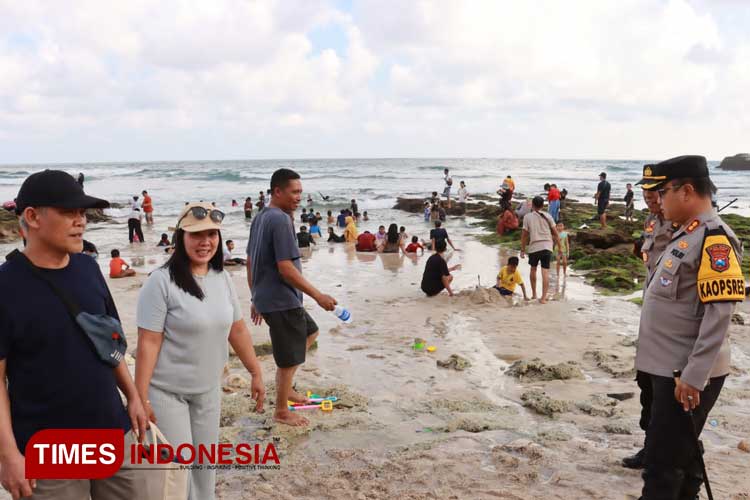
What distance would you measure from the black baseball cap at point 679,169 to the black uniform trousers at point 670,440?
3.42 feet

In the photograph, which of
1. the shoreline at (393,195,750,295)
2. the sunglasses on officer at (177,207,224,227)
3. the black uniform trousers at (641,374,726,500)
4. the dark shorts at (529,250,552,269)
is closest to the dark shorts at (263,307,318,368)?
the sunglasses on officer at (177,207,224,227)

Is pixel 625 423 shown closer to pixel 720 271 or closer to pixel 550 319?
pixel 720 271

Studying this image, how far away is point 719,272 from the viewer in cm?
263

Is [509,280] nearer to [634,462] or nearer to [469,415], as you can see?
[469,415]

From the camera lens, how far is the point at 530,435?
444cm

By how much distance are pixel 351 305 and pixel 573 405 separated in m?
5.35

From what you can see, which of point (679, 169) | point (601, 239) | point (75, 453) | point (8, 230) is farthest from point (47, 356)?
point (8, 230)

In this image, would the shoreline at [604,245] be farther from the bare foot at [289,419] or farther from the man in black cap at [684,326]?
the man in black cap at [684,326]

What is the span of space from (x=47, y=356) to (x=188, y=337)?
0.76m

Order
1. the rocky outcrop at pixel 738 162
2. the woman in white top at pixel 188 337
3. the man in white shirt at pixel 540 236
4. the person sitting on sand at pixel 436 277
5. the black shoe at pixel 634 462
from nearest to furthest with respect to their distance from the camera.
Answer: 1. the woman in white top at pixel 188 337
2. the black shoe at pixel 634 462
3. the man in white shirt at pixel 540 236
4. the person sitting on sand at pixel 436 277
5. the rocky outcrop at pixel 738 162

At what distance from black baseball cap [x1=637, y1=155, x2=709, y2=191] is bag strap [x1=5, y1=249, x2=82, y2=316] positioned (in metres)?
2.87

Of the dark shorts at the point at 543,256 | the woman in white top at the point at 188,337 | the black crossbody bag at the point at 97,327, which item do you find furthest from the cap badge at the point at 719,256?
the dark shorts at the point at 543,256

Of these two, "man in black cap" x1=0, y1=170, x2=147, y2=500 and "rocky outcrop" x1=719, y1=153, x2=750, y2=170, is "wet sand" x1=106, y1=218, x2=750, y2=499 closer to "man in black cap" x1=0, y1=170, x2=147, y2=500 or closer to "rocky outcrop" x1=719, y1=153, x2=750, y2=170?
"man in black cap" x1=0, y1=170, x2=147, y2=500

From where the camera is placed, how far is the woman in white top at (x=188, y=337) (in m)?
2.79
